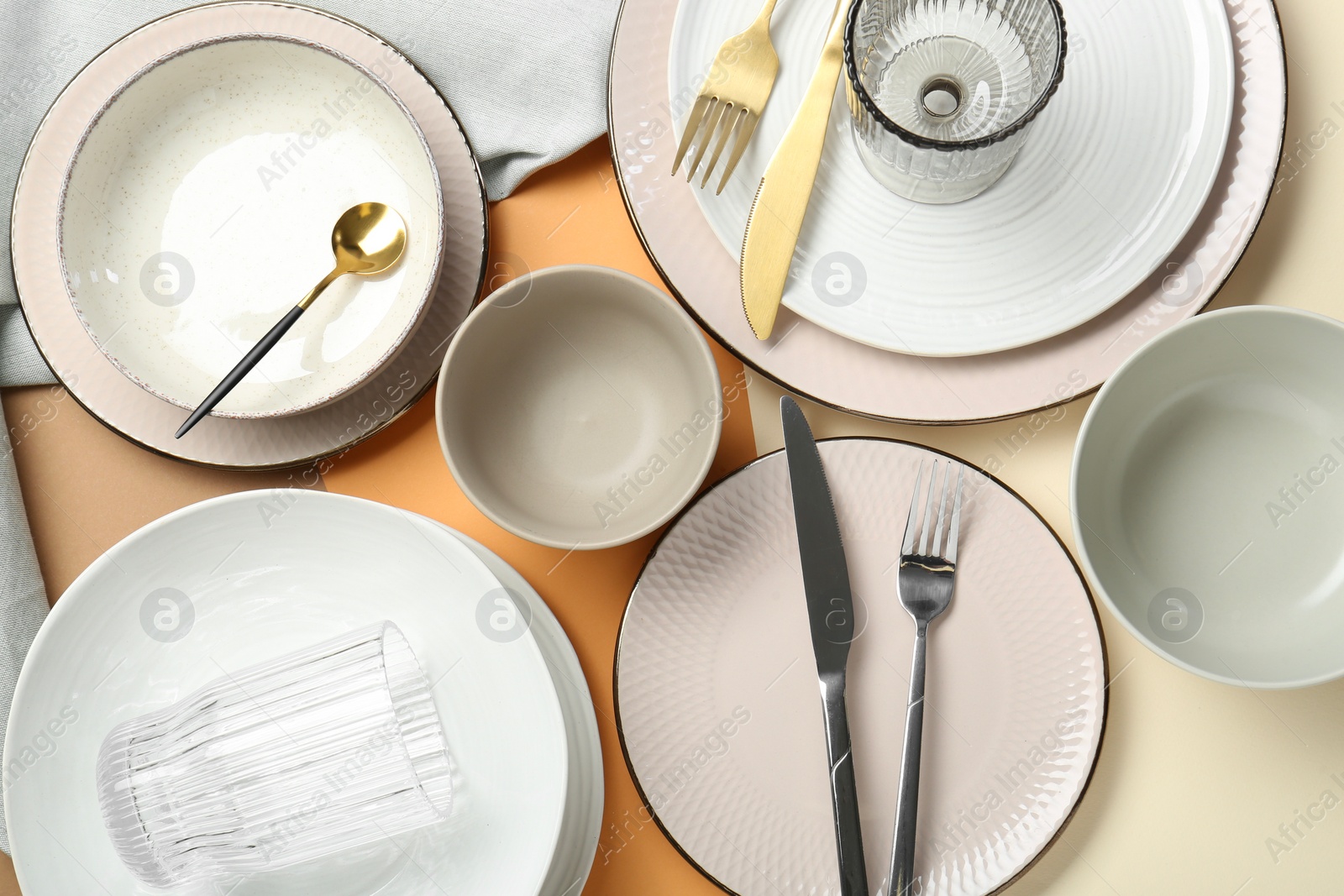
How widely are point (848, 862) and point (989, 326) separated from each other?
36 centimetres

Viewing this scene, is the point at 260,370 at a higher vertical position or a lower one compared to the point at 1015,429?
lower

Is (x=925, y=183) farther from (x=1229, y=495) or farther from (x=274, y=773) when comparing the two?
(x=274, y=773)

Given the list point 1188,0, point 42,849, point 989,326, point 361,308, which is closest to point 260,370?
point 361,308

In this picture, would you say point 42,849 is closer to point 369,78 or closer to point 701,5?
point 369,78

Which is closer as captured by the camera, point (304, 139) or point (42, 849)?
point (42, 849)

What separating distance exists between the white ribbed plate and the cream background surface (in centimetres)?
6

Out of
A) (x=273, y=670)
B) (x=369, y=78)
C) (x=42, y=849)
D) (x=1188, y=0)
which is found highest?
(x=1188, y=0)

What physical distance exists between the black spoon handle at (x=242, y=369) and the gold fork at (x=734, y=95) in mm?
288

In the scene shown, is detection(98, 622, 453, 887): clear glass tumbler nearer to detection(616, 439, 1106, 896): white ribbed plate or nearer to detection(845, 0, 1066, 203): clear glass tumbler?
detection(616, 439, 1106, 896): white ribbed plate

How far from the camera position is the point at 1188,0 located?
0.56m

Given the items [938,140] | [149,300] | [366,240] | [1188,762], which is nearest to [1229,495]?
[1188,762]

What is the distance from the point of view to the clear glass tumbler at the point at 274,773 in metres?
0.54

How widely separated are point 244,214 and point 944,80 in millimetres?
504

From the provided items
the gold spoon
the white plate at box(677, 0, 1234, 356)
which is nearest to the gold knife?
the white plate at box(677, 0, 1234, 356)
